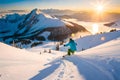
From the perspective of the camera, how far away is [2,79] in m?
10.6

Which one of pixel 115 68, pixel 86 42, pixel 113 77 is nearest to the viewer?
pixel 113 77

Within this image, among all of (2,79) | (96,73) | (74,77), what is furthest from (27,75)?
(96,73)

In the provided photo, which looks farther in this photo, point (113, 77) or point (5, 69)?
point (5, 69)

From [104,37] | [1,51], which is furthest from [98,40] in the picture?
[1,51]

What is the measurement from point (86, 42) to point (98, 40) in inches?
267

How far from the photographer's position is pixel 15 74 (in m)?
11.6

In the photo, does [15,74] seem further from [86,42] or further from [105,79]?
[86,42]

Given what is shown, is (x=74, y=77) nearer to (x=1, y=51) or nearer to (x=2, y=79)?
(x=2, y=79)

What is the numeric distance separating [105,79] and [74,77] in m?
1.71

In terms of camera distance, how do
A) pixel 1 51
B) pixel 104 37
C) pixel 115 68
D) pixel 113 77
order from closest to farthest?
pixel 113 77
pixel 115 68
pixel 1 51
pixel 104 37

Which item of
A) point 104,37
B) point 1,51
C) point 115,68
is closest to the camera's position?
point 115,68

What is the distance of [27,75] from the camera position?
474 inches

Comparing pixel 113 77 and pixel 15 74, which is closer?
pixel 113 77

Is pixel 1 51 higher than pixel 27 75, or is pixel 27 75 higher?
pixel 1 51
